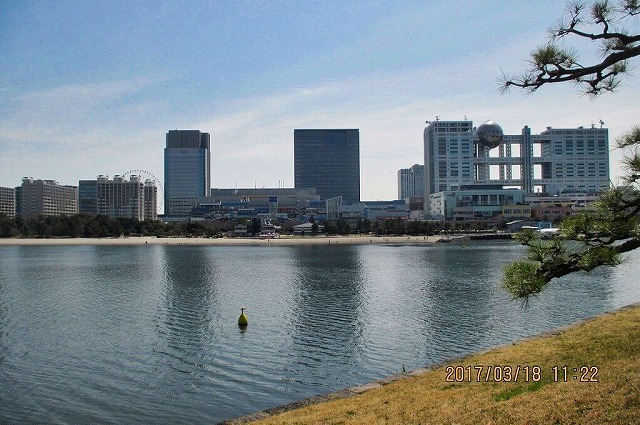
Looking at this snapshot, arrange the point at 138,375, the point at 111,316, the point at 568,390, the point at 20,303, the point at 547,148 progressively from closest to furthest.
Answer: the point at 568,390 < the point at 138,375 < the point at 111,316 < the point at 20,303 < the point at 547,148

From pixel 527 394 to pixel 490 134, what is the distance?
170921mm

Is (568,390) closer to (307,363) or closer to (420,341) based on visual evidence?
(307,363)

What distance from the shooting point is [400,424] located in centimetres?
994

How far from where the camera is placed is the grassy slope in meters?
8.20

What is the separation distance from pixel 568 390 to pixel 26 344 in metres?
24.9

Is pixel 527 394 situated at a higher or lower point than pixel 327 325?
higher

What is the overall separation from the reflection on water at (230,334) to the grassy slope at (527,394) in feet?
15.8

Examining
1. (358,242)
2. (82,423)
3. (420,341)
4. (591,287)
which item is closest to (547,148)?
(358,242)

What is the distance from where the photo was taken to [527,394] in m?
10.1

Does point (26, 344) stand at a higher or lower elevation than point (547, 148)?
lower

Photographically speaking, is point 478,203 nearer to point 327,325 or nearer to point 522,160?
point 522,160

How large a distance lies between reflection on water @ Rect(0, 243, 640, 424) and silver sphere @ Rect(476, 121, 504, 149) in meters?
125
